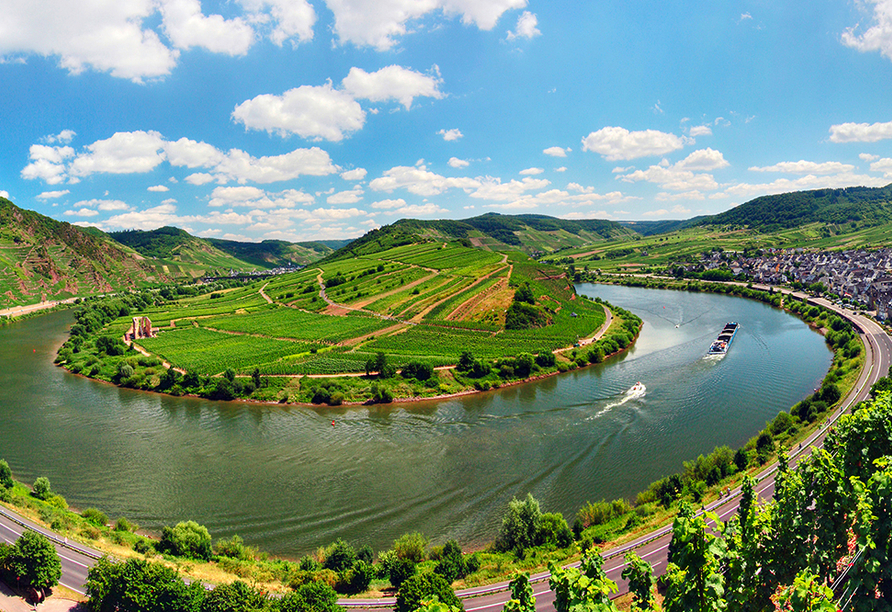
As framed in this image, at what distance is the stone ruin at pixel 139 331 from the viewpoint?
100m

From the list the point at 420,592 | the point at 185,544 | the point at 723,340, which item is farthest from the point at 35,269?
the point at 723,340

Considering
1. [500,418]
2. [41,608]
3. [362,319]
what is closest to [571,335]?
[500,418]

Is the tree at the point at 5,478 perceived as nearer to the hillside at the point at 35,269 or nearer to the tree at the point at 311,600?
the tree at the point at 311,600

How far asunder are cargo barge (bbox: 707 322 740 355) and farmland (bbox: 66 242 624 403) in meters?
22.5

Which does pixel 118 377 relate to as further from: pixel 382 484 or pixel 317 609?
pixel 317 609

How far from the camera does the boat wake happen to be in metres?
56.9

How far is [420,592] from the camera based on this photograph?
22891 mm

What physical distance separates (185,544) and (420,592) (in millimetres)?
19860

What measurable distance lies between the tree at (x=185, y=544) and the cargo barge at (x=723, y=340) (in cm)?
8179

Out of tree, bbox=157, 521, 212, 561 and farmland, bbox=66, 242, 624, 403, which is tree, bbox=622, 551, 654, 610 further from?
farmland, bbox=66, 242, 624, 403

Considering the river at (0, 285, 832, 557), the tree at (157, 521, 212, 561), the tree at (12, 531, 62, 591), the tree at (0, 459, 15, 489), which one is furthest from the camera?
the tree at (0, 459, 15, 489)

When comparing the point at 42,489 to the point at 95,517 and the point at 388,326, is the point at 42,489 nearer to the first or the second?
the point at 95,517

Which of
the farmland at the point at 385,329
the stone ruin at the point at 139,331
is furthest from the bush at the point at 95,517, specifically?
the stone ruin at the point at 139,331

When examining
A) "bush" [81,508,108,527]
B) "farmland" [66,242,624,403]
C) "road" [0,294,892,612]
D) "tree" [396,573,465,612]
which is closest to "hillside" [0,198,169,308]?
"farmland" [66,242,624,403]
